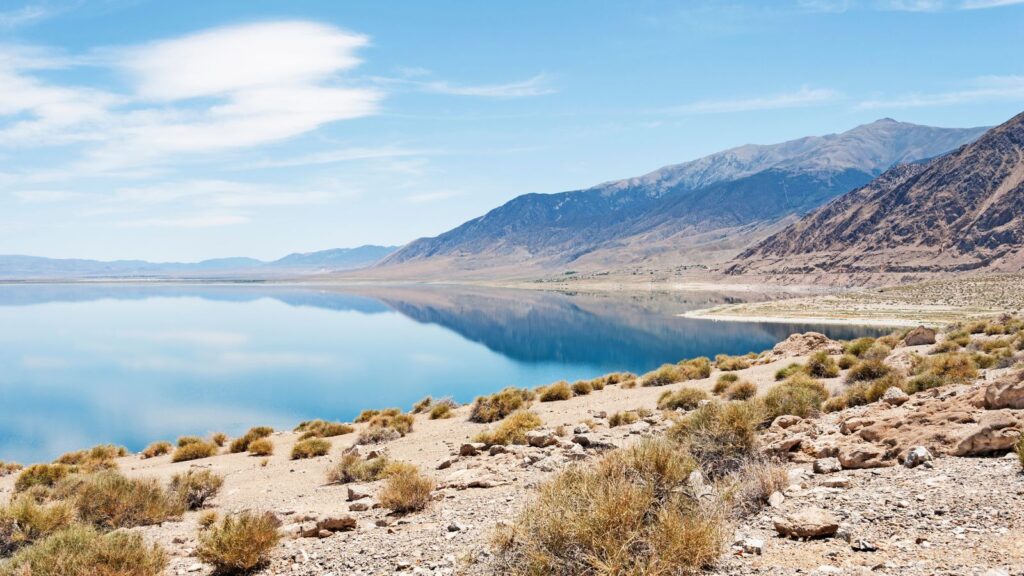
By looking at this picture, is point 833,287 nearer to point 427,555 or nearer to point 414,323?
point 414,323

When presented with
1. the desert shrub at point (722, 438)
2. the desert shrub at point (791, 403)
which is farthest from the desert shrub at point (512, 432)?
the desert shrub at point (791, 403)

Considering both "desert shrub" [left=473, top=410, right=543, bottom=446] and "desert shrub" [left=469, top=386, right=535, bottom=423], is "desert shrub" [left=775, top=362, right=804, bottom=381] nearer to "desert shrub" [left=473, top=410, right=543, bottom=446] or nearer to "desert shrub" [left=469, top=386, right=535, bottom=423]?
"desert shrub" [left=469, top=386, right=535, bottom=423]

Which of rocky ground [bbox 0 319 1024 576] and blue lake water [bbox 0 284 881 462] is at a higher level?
rocky ground [bbox 0 319 1024 576]

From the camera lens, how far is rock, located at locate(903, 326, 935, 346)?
64.7 feet

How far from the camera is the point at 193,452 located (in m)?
14.9

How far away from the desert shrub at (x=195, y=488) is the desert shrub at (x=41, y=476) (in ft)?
10.3

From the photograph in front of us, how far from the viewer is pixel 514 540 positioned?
5.23 metres

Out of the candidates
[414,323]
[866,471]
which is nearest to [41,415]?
[866,471]

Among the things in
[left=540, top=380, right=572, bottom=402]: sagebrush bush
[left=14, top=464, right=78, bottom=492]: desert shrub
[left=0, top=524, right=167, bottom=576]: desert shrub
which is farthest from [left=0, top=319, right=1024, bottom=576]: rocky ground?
[left=540, top=380, right=572, bottom=402]: sagebrush bush

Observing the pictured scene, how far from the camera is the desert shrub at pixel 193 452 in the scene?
48.3ft

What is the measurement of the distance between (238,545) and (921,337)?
2036cm

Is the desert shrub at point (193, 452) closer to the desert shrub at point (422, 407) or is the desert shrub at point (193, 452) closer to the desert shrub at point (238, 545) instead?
the desert shrub at point (422, 407)

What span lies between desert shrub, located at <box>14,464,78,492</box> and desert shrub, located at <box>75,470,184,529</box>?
3.35 meters

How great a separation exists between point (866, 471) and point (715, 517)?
7.90 ft
